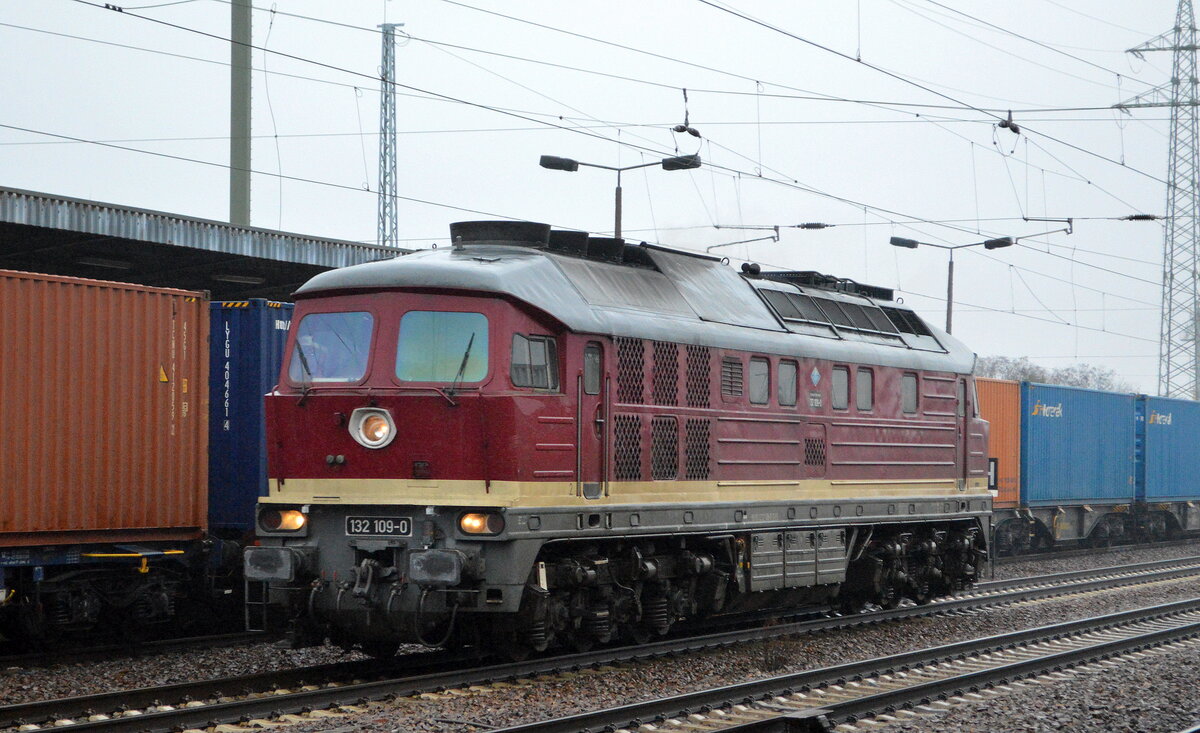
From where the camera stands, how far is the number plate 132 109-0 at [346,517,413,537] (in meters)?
11.3

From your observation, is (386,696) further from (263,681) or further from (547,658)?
(547,658)

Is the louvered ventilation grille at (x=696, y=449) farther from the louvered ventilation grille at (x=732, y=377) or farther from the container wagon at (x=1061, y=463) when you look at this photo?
the container wagon at (x=1061, y=463)

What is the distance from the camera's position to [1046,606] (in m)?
19.2

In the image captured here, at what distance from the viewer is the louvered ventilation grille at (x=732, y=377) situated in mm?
13945

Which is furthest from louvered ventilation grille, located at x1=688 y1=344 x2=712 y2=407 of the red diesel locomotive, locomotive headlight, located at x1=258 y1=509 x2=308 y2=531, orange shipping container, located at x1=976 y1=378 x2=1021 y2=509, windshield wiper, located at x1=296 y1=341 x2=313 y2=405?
orange shipping container, located at x1=976 y1=378 x2=1021 y2=509

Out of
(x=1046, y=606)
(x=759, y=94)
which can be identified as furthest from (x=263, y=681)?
(x=759, y=94)

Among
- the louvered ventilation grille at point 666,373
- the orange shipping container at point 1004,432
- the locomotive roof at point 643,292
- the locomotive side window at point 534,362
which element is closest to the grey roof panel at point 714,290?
the locomotive roof at point 643,292

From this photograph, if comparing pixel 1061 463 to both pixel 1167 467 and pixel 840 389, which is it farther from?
pixel 840 389

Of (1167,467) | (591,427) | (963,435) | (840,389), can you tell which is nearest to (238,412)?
(591,427)

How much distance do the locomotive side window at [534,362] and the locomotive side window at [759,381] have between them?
324 cm

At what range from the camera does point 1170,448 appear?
34.9m

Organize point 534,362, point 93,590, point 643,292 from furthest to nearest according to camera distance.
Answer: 1. point 93,590
2. point 643,292
3. point 534,362

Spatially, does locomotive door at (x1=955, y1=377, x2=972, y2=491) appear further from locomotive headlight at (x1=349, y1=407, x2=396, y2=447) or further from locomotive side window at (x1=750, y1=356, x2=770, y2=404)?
locomotive headlight at (x1=349, y1=407, x2=396, y2=447)

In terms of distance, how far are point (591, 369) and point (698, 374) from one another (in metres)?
1.71
